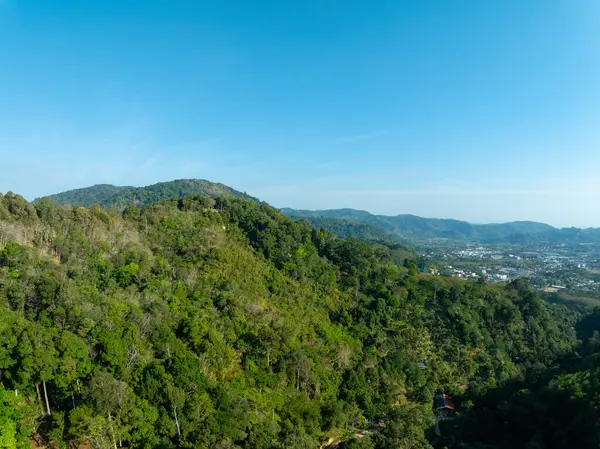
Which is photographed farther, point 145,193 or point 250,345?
point 145,193

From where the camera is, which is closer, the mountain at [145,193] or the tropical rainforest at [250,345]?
the tropical rainforest at [250,345]

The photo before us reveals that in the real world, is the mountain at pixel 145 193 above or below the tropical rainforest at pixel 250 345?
above

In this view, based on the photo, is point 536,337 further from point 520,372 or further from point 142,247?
point 142,247

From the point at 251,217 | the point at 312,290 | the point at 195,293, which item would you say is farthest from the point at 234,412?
the point at 251,217

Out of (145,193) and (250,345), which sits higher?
(145,193)
